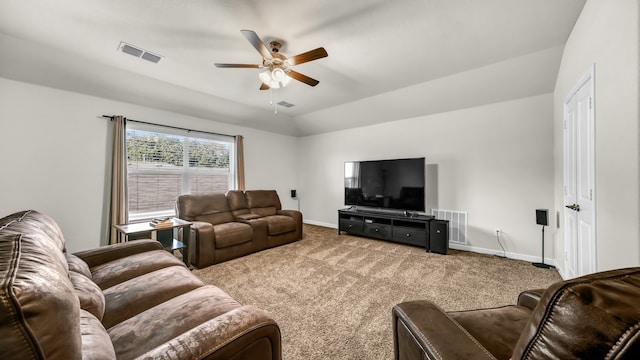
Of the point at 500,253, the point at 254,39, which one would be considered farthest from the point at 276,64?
the point at 500,253

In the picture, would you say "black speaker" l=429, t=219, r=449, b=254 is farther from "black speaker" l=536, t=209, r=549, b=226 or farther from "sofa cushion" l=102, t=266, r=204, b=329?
"sofa cushion" l=102, t=266, r=204, b=329

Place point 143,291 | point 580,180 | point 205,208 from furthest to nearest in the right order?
1. point 205,208
2. point 580,180
3. point 143,291

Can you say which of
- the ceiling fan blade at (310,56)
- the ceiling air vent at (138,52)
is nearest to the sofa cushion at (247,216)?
the ceiling air vent at (138,52)

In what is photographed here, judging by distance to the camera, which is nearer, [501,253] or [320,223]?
[501,253]

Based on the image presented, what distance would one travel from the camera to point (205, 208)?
3857mm

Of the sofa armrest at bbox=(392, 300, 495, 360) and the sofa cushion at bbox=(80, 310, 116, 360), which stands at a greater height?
the sofa cushion at bbox=(80, 310, 116, 360)

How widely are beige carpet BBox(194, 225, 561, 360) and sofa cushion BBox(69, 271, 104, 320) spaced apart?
1122 mm

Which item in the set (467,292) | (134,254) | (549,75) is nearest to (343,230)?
(467,292)

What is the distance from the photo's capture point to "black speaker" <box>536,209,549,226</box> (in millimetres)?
3121

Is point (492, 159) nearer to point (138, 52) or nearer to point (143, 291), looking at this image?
point (143, 291)

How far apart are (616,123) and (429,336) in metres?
1.89

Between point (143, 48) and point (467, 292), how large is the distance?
4.54 m

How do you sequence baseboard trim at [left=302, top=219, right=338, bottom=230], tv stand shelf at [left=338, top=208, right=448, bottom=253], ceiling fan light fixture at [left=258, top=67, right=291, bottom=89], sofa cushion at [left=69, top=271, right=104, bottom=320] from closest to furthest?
1. sofa cushion at [left=69, top=271, right=104, bottom=320]
2. ceiling fan light fixture at [left=258, top=67, right=291, bottom=89]
3. tv stand shelf at [left=338, top=208, right=448, bottom=253]
4. baseboard trim at [left=302, top=219, right=338, bottom=230]

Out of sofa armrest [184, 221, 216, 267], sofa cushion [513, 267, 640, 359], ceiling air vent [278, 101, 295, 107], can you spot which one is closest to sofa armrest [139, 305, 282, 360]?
sofa cushion [513, 267, 640, 359]
